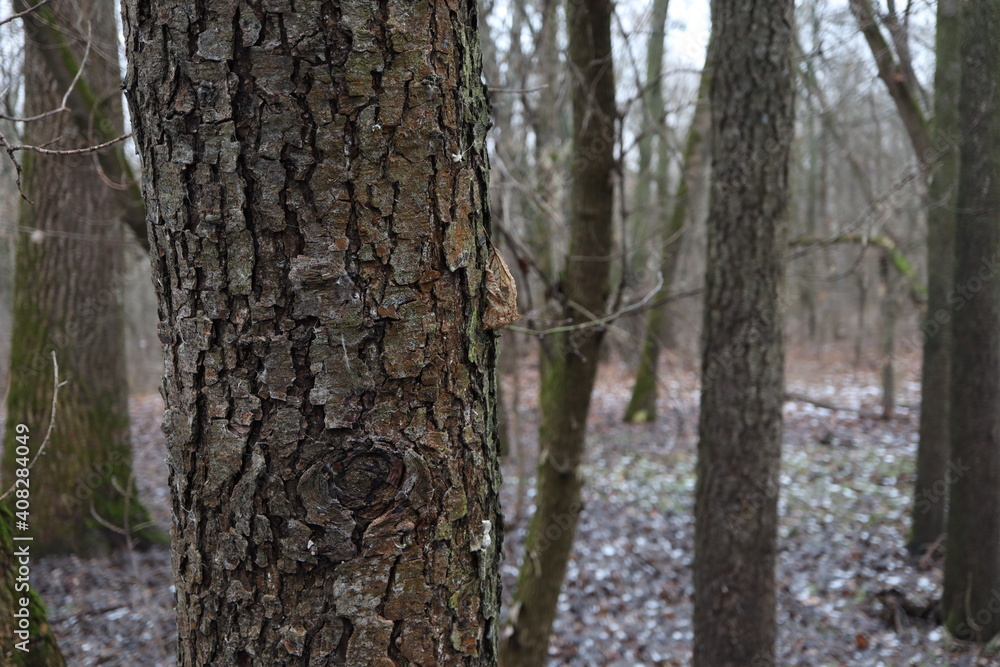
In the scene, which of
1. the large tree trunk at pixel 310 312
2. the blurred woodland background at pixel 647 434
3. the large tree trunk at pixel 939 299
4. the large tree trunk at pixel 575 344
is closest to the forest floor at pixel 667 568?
the blurred woodland background at pixel 647 434

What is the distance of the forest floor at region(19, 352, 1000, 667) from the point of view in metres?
4.63

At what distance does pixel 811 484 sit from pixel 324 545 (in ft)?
27.4

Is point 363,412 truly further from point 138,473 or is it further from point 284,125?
point 138,473

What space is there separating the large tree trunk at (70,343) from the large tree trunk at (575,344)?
3.50m

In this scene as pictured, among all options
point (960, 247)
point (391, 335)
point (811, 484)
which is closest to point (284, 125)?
point (391, 335)

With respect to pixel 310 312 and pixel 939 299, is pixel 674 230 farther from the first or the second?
pixel 310 312

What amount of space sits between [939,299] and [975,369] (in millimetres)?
1124

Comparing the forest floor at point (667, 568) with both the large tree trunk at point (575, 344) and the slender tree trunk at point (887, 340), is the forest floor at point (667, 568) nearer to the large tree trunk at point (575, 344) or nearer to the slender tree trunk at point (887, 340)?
the slender tree trunk at point (887, 340)

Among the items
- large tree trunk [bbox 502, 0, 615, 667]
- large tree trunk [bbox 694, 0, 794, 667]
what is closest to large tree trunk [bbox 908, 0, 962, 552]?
large tree trunk [bbox 694, 0, 794, 667]

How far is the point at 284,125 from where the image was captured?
0.87 metres

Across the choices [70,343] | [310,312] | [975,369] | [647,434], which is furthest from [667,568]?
[310,312]

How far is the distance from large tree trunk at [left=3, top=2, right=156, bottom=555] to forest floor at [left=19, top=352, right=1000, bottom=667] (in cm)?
47

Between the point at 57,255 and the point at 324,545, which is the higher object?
the point at 57,255

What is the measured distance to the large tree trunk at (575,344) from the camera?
348 centimetres
